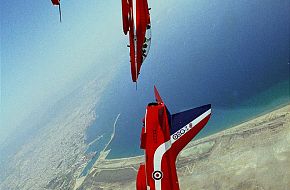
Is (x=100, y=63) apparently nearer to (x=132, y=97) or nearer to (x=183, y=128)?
(x=132, y=97)

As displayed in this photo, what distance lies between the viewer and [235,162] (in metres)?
11.9

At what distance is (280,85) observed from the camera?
2272cm

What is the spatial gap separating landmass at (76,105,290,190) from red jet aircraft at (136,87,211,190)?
5.80 meters

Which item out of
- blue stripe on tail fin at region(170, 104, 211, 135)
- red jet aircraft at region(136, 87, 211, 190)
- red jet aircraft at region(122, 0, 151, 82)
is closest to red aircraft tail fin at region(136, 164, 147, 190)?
red jet aircraft at region(136, 87, 211, 190)

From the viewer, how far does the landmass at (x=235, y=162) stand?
32.4ft

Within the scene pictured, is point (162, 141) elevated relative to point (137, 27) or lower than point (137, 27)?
lower

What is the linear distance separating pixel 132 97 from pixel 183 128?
39.4m

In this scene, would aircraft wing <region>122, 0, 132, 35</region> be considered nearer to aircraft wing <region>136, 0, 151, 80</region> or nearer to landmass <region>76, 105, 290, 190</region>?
aircraft wing <region>136, 0, 151, 80</region>

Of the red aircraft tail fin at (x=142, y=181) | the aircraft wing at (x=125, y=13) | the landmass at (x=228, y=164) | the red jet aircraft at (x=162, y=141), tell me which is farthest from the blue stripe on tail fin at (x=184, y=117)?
the landmass at (x=228, y=164)

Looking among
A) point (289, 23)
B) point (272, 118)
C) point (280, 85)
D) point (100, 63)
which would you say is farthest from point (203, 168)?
point (100, 63)

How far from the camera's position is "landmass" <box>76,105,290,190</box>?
389 inches

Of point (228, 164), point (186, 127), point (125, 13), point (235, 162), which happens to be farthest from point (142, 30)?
point (228, 164)

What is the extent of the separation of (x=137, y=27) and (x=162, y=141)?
1411 millimetres

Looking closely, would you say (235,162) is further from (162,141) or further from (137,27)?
(137,27)
